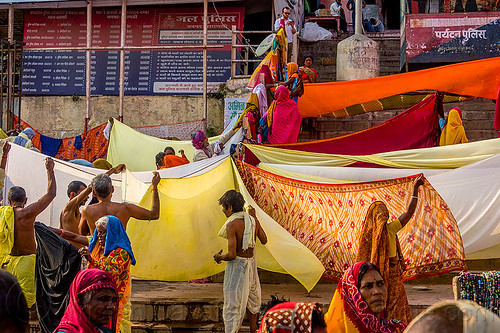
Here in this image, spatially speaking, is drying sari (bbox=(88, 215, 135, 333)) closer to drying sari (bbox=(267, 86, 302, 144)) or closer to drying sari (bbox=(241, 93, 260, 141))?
drying sari (bbox=(241, 93, 260, 141))

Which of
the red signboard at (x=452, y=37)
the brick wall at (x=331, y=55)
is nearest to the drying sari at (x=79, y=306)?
the red signboard at (x=452, y=37)

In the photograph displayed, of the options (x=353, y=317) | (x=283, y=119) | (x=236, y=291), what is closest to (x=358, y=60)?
(x=283, y=119)

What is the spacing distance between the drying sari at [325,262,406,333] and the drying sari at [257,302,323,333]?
0.93m

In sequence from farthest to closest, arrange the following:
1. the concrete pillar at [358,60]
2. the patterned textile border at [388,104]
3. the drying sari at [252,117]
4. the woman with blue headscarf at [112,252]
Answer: the concrete pillar at [358,60] < the patterned textile border at [388,104] < the drying sari at [252,117] < the woman with blue headscarf at [112,252]

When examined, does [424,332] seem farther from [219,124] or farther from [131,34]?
[131,34]

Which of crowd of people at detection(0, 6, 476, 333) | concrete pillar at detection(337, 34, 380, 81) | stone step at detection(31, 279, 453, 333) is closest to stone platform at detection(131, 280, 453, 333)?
stone step at detection(31, 279, 453, 333)

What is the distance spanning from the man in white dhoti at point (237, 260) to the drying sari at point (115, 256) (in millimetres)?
1074

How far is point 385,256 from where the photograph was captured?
18.9 ft

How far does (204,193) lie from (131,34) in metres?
9.45

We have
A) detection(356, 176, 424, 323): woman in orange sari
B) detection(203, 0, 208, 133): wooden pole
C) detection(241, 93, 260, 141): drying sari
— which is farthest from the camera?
detection(203, 0, 208, 133): wooden pole

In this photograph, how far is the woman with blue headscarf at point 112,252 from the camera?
5.58 meters

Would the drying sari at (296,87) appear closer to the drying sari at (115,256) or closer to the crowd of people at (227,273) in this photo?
the crowd of people at (227,273)

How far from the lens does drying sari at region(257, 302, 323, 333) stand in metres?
3.13

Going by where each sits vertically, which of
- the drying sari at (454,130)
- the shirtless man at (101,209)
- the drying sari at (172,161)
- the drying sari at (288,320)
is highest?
the drying sari at (454,130)
